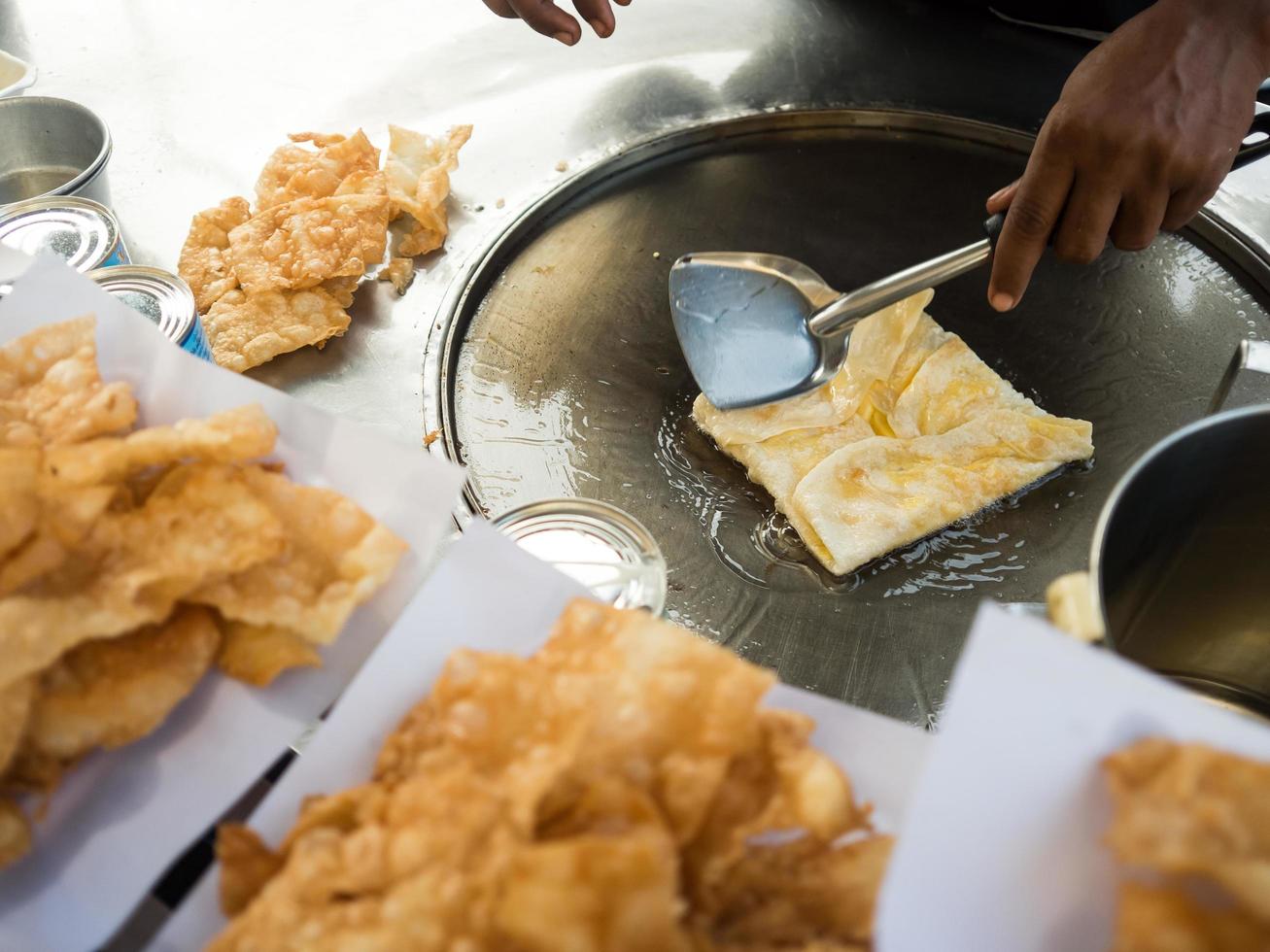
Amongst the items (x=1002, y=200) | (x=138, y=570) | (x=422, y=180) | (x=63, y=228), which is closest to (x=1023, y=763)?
(x=138, y=570)

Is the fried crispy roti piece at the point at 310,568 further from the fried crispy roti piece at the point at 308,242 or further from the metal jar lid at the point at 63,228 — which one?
the fried crispy roti piece at the point at 308,242

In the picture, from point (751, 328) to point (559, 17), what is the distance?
134cm

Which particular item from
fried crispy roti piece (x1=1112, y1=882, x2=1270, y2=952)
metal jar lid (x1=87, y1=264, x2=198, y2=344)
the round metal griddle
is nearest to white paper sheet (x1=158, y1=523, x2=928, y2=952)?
fried crispy roti piece (x1=1112, y1=882, x2=1270, y2=952)

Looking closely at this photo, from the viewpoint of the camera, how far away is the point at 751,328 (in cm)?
222

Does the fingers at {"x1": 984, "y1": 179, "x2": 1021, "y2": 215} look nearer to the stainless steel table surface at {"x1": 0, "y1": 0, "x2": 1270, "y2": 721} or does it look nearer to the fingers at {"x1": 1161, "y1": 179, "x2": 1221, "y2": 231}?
the fingers at {"x1": 1161, "y1": 179, "x2": 1221, "y2": 231}

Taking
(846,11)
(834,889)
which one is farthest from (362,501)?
(846,11)

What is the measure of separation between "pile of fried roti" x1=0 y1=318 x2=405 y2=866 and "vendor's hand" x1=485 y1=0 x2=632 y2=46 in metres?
2.14

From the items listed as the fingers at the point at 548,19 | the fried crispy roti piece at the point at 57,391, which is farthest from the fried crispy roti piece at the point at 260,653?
the fingers at the point at 548,19

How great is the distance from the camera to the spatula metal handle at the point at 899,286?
1957 millimetres

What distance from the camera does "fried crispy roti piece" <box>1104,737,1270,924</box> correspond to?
69cm

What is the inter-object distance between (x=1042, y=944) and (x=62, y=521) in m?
1.06

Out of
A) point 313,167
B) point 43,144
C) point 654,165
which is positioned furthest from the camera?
point 654,165

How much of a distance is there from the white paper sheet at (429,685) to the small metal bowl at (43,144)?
6.93ft

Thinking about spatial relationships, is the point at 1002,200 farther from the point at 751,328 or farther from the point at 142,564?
the point at 142,564
